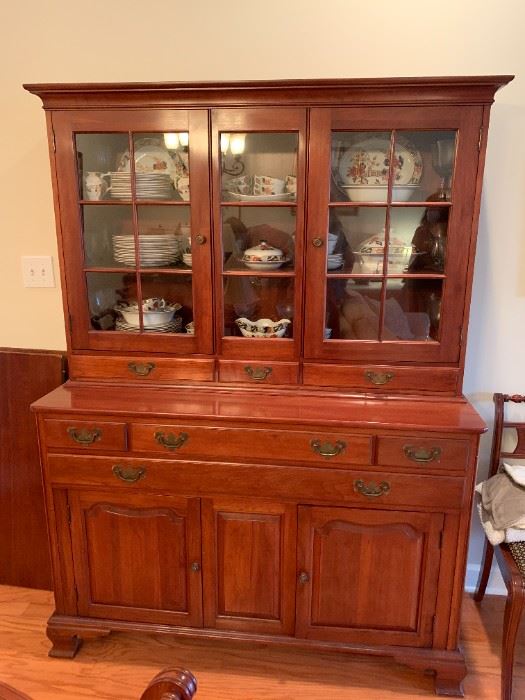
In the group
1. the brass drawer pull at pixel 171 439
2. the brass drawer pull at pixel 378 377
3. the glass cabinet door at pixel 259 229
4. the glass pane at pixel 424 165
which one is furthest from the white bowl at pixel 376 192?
the brass drawer pull at pixel 171 439

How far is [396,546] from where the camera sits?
60.7 inches

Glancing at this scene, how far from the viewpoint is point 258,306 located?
1.69 metres

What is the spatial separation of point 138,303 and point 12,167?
30.5 inches

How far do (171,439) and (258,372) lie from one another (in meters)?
0.34

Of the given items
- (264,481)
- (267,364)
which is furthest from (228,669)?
(267,364)

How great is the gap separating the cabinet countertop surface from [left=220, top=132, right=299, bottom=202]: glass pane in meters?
0.62

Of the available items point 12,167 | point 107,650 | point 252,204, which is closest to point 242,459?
point 252,204

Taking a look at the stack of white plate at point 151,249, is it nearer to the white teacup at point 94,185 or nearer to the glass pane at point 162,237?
the glass pane at point 162,237

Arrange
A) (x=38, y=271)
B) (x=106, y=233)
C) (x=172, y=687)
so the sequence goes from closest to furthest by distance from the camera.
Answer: (x=172, y=687)
(x=106, y=233)
(x=38, y=271)

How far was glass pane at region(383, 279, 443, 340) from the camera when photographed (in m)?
1.59

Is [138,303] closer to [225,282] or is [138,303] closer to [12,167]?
[225,282]

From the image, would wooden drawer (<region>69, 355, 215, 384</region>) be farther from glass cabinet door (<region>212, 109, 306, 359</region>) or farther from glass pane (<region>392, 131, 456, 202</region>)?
glass pane (<region>392, 131, 456, 202</region>)

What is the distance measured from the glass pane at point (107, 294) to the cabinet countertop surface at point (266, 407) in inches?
8.8

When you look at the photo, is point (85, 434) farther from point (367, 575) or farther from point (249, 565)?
point (367, 575)
